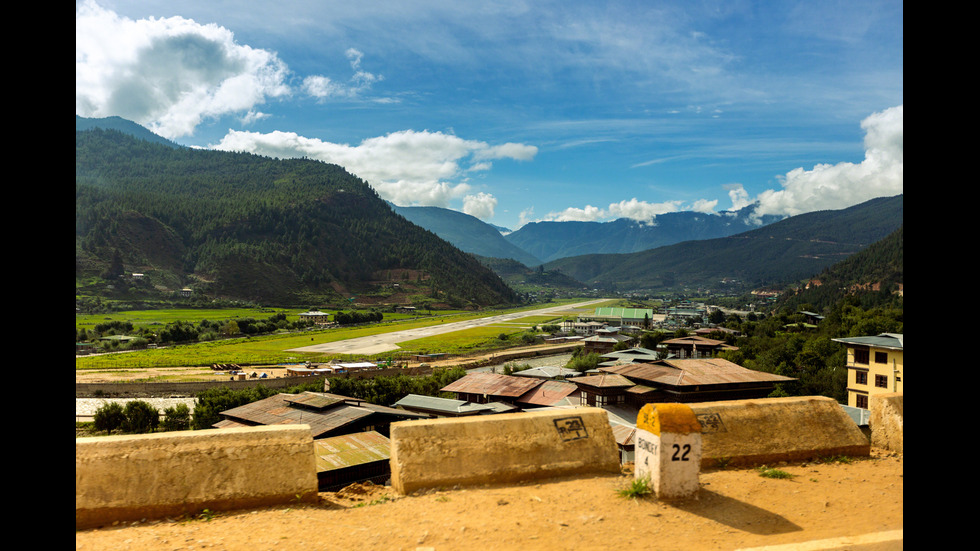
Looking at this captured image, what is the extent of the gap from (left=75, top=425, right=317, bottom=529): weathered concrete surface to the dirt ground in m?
0.16

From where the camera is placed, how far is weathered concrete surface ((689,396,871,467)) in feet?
24.7

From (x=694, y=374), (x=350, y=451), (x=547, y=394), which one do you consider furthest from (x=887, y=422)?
(x=547, y=394)

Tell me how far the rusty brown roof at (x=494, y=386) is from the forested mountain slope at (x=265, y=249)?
324ft

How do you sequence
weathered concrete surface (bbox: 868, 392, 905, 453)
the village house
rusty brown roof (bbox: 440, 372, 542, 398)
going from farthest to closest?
1. the village house
2. rusty brown roof (bbox: 440, 372, 542, 398)
3. weathered concrete surface (bbox: 868, 392, 905, 453)

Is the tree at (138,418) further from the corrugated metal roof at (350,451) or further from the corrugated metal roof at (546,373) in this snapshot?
the corrugated metal roof at (546,373)

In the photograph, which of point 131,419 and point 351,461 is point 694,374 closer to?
point 351,461

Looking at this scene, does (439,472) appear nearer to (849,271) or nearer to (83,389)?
(83,389)

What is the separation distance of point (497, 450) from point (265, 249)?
14777cm

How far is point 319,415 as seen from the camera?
21328 millimetres

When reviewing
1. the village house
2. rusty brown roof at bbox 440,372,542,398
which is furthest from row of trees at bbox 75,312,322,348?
the village house

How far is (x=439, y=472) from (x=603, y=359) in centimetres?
4516

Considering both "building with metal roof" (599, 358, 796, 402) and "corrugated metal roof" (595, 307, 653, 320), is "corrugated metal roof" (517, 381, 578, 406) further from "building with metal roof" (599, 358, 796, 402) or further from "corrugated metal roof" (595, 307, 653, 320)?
"corrugated metal roof" (595, 307, 653, 320)

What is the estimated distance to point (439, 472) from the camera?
642cm
